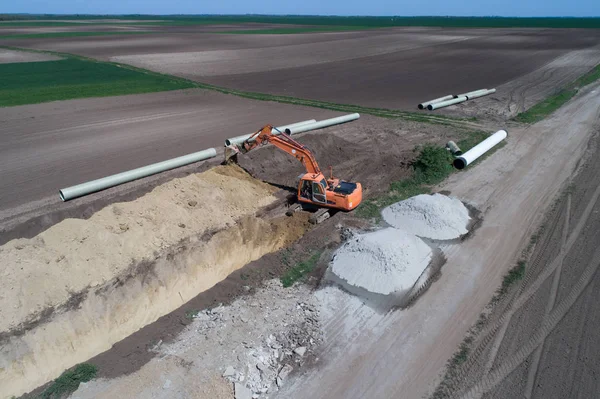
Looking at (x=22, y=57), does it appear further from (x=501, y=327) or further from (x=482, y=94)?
(x=501, y=327)

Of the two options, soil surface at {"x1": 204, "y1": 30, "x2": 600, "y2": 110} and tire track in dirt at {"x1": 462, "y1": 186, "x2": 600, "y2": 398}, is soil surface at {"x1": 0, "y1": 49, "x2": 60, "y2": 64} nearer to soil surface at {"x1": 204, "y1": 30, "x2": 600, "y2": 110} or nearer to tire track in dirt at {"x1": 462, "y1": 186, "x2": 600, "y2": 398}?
soil surface at {"x1": 204, "y1": 30, "x2": 600, "y2": 110}

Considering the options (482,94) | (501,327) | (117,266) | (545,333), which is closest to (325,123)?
(482,94)

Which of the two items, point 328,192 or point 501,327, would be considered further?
point 328,192

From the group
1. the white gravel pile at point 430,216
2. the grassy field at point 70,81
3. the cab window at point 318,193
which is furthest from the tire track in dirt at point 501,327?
the grassy field at point 70,81

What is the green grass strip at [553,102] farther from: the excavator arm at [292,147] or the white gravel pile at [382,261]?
the white gravel pile at [382,261]

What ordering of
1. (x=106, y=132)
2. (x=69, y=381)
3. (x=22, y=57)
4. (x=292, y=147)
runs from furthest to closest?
(x=22, y=57) < (x=106, y=132) < (x=292, y=147) < (x=69, y=381)
